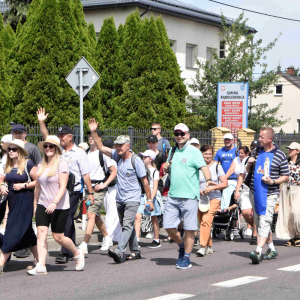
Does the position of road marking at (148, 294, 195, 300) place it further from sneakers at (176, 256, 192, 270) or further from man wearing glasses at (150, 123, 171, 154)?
man wearing glasses at (150, 123, 171, 154)

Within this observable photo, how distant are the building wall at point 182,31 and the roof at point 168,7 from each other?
314mm

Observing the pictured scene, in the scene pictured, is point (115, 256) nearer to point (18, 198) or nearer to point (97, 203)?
point (97, 203)

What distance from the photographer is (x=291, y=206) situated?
1027 centimetres

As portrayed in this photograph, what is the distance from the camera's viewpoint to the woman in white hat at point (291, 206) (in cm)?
1015

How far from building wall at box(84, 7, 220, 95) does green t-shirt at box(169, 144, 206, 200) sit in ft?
76.4

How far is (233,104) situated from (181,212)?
38.9 feet

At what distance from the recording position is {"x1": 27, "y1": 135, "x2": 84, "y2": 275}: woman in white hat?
7.44 m

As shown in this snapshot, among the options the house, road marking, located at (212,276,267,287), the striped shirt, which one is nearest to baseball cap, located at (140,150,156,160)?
the striped shirt

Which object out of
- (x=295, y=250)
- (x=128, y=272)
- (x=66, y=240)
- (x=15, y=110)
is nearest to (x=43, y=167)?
(x=66, y=240)

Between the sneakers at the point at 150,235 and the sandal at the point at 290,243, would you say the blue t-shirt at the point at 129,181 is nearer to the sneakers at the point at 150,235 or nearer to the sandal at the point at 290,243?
the sneakers at the point at 150,235

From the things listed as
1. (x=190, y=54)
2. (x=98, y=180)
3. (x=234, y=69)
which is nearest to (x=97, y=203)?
(x=98, y=180)

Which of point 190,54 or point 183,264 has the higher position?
point 190,54

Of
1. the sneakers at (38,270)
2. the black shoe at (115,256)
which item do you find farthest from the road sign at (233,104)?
the sneakers at (38,270)

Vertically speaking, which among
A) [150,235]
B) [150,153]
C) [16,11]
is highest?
[16,11]
